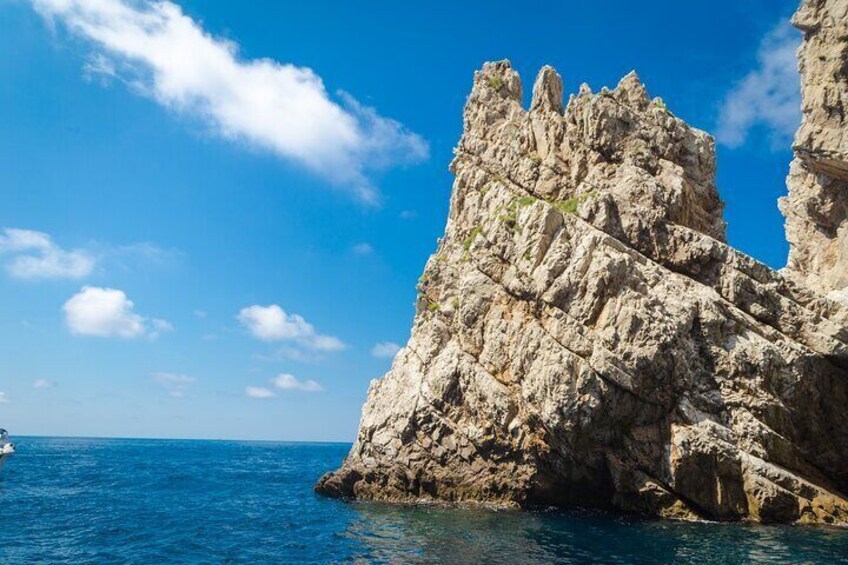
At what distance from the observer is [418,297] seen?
5694 cm

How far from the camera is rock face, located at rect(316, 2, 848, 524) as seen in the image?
1558 inches

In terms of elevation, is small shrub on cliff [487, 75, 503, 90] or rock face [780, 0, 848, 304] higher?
small shrub on cliff [487, 75, 503, 90]

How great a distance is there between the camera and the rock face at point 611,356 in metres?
39.6

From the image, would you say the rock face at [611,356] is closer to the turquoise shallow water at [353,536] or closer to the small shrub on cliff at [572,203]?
the small shrub on cliff at [572,203]

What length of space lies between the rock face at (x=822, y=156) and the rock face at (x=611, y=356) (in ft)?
3.80

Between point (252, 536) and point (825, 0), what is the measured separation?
211 ft

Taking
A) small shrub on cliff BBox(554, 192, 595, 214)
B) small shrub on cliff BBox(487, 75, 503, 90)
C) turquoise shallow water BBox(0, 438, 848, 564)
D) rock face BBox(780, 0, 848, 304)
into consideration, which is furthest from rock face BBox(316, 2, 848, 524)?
small shrub on cliff BBox(487, 75, 503, 90)

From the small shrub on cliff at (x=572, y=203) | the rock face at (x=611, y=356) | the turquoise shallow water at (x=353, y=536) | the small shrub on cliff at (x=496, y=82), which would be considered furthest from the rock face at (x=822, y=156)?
the small shrub on cliff at (x=496, y=82)

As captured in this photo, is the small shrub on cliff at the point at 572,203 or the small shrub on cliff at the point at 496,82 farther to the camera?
the small shrub on cliff at the point at 496,82

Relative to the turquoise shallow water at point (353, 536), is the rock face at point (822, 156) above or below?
above

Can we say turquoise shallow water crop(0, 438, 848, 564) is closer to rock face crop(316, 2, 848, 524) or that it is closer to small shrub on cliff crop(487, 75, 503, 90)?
rock face crop(316, 2, 848, 524)

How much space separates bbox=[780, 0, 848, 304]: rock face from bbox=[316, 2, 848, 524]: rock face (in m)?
1.16

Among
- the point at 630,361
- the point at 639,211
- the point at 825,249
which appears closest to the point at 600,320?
the point at 630,361

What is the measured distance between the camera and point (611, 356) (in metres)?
40.5
